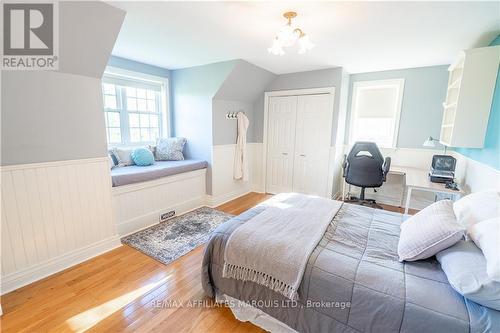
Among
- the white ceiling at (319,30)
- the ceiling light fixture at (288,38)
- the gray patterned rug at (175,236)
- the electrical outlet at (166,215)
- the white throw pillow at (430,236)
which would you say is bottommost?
the gray patterned rug at (175,236)

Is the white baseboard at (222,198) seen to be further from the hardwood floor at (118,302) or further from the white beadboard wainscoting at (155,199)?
the hardwood floor at (118,302)

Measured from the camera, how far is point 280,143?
4.29 metres

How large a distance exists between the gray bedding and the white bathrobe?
247 cm

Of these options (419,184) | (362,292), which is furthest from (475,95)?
(362,292)

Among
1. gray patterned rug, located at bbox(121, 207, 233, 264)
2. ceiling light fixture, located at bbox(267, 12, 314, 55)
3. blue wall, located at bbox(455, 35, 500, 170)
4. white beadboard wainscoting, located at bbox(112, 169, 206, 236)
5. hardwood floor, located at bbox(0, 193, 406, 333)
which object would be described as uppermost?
ceiling light fixture, located at bbox(267, 12, 314, 55)

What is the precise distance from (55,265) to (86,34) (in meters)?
2.09

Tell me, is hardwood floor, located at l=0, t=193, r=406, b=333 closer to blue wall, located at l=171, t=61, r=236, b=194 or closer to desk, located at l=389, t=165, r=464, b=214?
blue wall, located at l=171, t=61, r=236, b=194

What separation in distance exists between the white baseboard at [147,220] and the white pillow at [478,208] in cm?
315

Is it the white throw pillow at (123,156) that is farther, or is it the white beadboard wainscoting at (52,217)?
the white throw pillow at (123,156)

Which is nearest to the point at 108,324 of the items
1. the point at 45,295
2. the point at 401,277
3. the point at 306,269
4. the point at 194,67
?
the point at 45,295

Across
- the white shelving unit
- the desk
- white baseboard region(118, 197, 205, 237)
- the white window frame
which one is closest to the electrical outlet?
white baseboard region(118, 197, 205, 237)

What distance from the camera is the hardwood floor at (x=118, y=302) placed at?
1.51 m

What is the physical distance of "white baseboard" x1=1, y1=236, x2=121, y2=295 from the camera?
1.80m

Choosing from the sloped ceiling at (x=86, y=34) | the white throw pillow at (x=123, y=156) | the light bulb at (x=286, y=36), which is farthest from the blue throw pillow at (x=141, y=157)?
the light bulb at (x=286, y=36)
